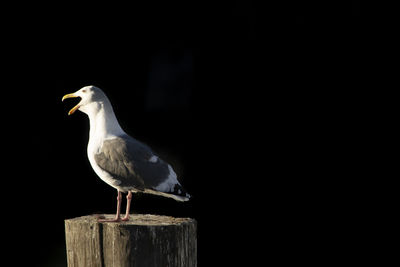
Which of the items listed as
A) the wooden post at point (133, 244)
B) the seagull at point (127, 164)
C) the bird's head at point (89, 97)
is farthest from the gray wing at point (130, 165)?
the wooden post at point (133, 244)

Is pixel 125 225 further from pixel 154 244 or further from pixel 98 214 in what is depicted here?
pixel 98 214

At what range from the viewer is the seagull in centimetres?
365

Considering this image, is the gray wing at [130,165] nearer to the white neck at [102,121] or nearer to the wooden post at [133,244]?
the white neck at [102,121]

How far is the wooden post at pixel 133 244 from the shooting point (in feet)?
9.86

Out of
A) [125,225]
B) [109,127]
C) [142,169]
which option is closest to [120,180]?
[142,169]

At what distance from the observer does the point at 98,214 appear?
375 centimetres

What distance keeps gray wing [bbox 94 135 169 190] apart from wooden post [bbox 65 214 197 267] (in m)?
0.48

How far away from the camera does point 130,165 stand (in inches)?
143

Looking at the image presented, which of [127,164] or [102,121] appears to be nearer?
[127,164]

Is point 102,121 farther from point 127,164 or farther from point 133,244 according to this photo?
point 133,244

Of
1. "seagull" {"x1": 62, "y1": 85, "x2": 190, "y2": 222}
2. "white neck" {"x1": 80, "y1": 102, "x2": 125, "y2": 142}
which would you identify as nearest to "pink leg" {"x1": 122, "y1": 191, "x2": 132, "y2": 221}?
"seagull" {"x1": 62, "y1": 85, "x2": 190, "y2": 222}

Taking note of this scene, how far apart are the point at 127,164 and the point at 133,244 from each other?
77 cm

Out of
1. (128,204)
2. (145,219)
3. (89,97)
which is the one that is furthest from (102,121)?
(145,219)

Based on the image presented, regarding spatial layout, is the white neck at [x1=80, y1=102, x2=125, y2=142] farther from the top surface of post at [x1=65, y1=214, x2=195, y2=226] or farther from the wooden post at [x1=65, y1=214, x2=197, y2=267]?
the wooden post at [x1=65, y1=214, x2=197, y2=267]
